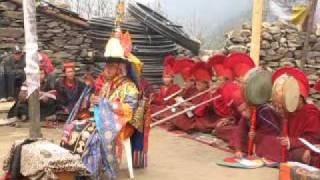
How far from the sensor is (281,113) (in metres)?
6.37

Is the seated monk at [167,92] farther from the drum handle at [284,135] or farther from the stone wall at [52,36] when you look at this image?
the stone wall at [52,36]

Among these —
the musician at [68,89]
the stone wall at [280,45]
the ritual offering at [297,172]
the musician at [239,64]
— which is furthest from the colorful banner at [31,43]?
the stone wall at [280,45]

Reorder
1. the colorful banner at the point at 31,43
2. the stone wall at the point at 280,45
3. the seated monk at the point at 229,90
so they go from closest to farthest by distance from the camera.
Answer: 1. the colorful banner at the point at 31,43
2. the seated monk at the point at 229,90
3. the stone wall at the point at 280,45

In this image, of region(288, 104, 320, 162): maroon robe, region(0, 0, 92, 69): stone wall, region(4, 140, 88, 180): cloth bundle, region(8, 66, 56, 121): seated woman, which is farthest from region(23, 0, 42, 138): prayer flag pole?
region(0, 0, 92, 69): stone wall

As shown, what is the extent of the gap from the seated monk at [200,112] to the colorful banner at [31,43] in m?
3.81

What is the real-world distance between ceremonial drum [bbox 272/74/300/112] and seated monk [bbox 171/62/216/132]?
7.88 feet

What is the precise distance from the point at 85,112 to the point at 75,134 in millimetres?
550

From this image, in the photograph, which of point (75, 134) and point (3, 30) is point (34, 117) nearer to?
point (75, 134)

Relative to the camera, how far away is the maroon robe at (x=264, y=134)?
22.1 feet

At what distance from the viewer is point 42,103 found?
9.32 m

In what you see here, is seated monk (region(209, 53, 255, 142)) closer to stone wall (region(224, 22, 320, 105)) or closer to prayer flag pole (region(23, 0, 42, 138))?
stone wall (region(224, 22, 320, 105))

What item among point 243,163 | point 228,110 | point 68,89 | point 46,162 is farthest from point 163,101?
point 46,162

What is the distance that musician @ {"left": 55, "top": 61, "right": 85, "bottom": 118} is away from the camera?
30.1 feet

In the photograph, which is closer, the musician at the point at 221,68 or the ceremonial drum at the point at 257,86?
the ceremonial drum at the point at 257,86
